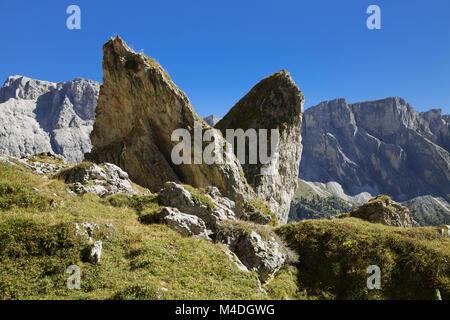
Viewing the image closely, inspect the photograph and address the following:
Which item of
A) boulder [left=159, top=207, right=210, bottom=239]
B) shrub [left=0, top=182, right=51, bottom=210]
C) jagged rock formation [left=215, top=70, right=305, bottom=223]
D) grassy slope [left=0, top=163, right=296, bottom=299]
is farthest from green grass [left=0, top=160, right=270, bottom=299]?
jagged rock formation [left=215, top=70, right=305, bottom=223]

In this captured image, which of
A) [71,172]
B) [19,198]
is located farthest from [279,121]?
[19,198]

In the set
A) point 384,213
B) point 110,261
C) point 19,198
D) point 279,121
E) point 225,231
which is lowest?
point 110,261

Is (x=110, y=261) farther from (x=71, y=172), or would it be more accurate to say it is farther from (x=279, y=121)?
(x=279, y=121)

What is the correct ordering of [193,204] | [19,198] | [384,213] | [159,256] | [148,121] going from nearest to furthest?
1. [159,256]
2. [19,198]
3. [193,204]
4. [384,213]
5. [148,121]

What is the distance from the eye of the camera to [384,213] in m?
28.8

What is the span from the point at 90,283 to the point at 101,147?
34423 mm

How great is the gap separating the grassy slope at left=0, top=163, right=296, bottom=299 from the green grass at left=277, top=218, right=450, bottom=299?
7.29 feet

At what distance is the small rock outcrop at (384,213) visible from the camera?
28625 mm

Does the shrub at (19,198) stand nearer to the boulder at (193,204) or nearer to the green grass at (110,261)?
the green grass at (110,261)

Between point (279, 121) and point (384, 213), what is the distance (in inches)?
950

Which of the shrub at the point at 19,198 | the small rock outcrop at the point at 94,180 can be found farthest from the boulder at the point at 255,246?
the shrub at the point at 19,198

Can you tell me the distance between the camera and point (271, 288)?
1500 centimetres
